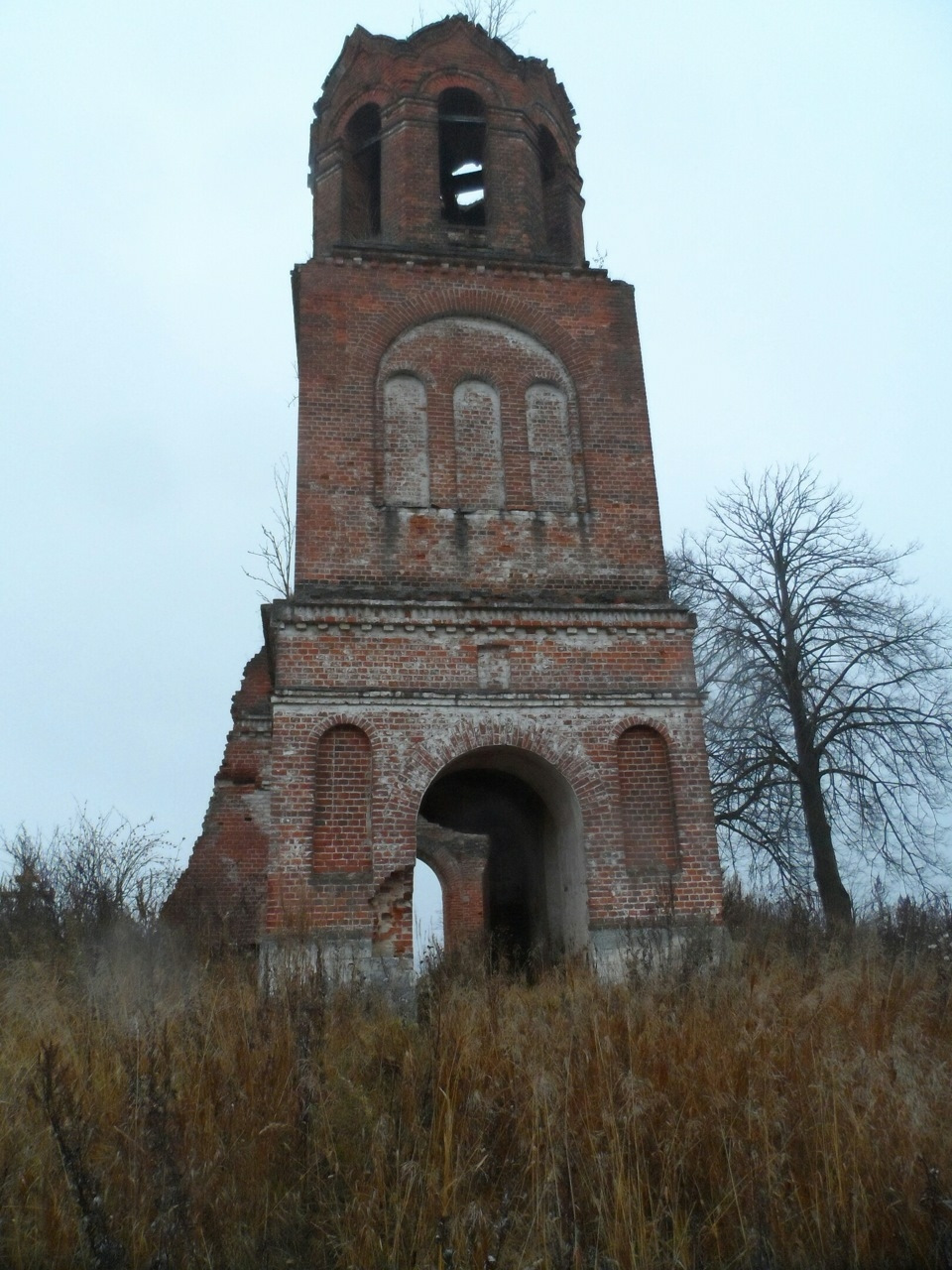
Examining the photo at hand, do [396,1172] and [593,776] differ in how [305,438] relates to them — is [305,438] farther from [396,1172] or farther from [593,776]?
[396,1172]

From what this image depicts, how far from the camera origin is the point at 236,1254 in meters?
3.53

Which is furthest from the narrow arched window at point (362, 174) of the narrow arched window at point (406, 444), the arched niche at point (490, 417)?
the narrow arched window at point (406, 444)

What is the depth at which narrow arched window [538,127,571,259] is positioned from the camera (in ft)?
47.2

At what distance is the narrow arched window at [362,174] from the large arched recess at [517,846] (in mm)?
7836

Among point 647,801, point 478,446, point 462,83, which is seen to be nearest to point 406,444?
point 478,446

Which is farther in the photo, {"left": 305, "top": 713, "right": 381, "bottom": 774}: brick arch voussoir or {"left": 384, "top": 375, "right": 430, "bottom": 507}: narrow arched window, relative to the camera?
{"left": 384, "top": 375, "right": 430, "bottom": 507}: narrow arched window

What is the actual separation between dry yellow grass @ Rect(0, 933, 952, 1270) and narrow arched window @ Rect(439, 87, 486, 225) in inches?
493

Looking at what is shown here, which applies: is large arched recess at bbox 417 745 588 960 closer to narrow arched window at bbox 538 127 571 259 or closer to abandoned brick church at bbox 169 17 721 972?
abandoned brick church at bbox 169 17 721 972

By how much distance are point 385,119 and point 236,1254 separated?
14.3m

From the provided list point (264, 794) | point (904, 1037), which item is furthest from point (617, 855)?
point (264, 794)

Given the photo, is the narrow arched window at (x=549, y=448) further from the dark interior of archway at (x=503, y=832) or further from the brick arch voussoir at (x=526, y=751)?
the dark interior of archway at (x=503, y=832)

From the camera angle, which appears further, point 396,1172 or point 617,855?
point 617,855

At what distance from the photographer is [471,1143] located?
13.5ft

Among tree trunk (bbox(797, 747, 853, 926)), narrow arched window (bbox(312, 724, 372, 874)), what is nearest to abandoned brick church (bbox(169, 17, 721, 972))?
narrow arched window (bbox(312, 724, 372, 874))
